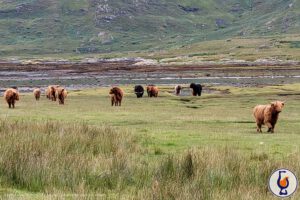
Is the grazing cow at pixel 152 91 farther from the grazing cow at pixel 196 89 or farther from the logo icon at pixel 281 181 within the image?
the logo icon at pixel 281 181

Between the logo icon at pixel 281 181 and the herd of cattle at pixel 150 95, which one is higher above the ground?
the logo icon at pixel 281 181

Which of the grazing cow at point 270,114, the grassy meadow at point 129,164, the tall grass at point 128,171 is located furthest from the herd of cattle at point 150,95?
the tall grass at point 128,171

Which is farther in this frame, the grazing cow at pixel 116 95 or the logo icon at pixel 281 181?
the grazing cow at pixel 116 95

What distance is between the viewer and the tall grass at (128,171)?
10188mm

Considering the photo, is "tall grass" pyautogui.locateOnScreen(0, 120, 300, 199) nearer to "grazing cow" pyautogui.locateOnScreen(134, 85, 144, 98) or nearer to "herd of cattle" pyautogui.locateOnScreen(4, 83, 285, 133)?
"herd of cattle" pyautogui.locateOnScreen(4, 83, 285, 133)

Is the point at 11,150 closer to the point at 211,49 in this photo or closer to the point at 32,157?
the point at 32,157

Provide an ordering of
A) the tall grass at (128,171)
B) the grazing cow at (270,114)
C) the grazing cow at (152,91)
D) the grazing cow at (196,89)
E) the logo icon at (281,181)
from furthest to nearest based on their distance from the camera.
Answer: the grazing cow at (196,89), the grazing cow at (152,91), the grazing cow at (270,114), the tall grass at (128,171), the logo icon at (281,181)

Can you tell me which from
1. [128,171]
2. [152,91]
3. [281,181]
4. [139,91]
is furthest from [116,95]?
[281,181]

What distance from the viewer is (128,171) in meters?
12.2

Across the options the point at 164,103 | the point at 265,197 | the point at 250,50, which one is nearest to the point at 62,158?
the point at 265,197

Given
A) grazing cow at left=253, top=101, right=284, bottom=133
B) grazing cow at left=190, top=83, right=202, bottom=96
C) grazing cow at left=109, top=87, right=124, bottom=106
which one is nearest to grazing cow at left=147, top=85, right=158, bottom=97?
grazing cow at left=190, top=83, right=202, bottom=96

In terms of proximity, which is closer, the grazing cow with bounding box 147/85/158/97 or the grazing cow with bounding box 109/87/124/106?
the grazing cow with bounding box 109/87/124/106

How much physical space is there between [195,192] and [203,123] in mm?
17531

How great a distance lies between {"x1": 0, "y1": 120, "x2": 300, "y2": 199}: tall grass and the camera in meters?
10.2
